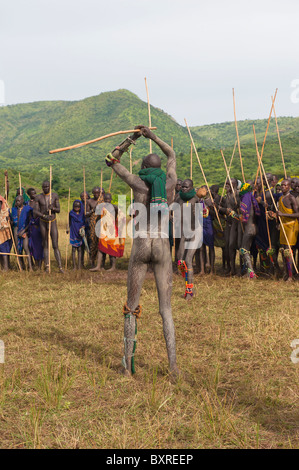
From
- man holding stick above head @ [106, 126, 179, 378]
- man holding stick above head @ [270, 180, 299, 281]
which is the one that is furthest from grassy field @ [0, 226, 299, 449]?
man holding stick above head @ [270, 180, 299, 281]

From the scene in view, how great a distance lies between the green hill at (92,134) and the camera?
7869 cm

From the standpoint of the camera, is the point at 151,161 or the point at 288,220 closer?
the point at 151,161

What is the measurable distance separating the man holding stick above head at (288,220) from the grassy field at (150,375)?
3.35 ft

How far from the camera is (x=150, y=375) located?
5258mm

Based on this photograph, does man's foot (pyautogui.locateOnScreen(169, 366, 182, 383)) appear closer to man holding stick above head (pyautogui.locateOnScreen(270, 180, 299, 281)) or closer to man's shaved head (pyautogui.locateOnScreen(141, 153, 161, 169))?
man's shaved head (pyautogui.locateOnScreen(141, 153, 161, 169))

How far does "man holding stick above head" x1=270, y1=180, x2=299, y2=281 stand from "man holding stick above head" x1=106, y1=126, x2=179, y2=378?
5084 mm

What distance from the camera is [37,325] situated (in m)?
7.35

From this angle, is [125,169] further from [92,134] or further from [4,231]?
[92,134]

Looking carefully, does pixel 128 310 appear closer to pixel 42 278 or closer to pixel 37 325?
pixel 37 325

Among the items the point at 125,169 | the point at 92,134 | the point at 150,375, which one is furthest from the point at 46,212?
the point at 92,134

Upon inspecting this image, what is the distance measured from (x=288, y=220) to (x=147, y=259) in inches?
214

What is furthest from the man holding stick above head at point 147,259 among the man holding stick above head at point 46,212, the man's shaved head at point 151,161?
the man holding stick above head at point 46,212

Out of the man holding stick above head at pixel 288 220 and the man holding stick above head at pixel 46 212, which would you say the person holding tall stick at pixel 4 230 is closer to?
the man holding stick above head at pixel 46 212
